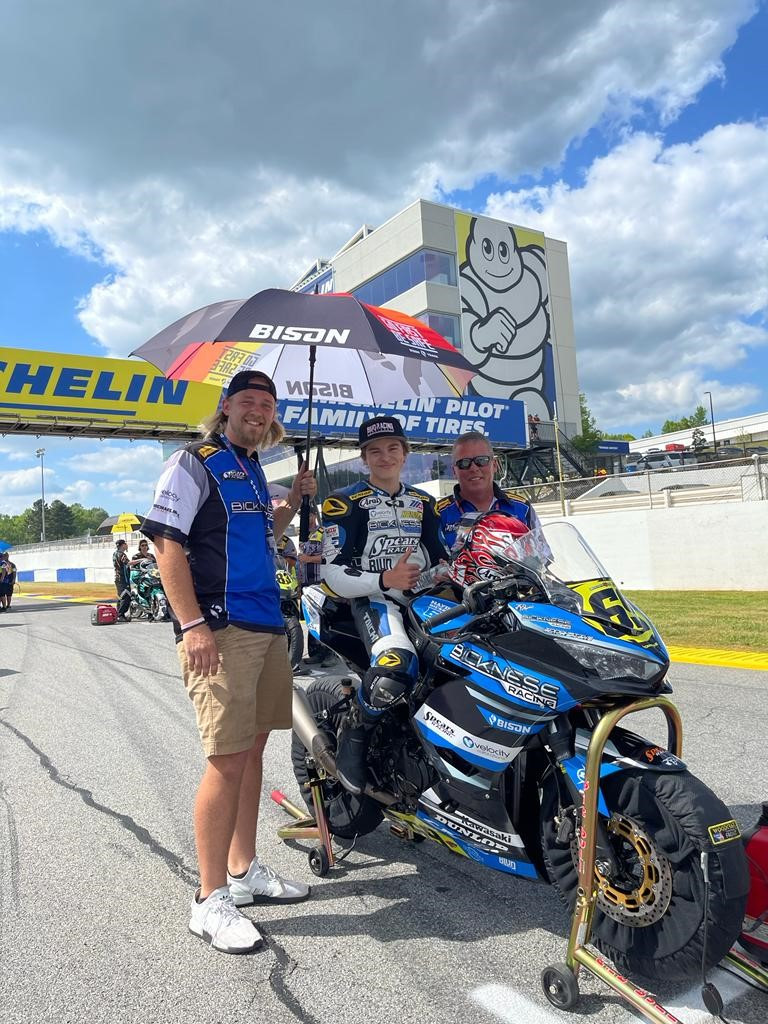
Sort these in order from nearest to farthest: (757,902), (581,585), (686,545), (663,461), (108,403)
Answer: (757,902) → (581,585) → (686,545) → (108,403) → (663,461)

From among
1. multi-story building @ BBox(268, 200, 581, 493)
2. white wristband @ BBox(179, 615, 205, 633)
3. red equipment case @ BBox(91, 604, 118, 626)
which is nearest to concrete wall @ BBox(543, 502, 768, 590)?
red equipment case @ BBox(91, 604, 118, 626)

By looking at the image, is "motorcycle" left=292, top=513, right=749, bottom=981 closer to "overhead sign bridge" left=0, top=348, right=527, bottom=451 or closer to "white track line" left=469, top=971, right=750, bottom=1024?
"white track line" left=469, top=971, right=750, bottom=1024

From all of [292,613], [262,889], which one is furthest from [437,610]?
[292,613]

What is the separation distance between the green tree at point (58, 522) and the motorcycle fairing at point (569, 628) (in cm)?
13582

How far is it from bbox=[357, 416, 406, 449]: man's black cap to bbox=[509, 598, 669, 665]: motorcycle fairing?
1316 mm

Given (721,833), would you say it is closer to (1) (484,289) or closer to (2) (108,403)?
(2) (108,403)

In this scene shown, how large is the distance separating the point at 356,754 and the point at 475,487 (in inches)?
73.2

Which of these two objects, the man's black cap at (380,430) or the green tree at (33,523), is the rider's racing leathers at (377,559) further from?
the green tree at (33,523)

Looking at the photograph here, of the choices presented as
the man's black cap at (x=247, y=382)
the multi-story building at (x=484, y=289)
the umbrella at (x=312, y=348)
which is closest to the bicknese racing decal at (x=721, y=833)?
the man's black cap at (x=247, y=382)

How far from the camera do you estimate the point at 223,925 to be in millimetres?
2650

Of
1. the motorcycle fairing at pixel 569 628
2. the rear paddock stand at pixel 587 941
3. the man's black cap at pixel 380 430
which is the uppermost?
the man's black cap at pixel 380 430

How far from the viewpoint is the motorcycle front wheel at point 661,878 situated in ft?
6.63

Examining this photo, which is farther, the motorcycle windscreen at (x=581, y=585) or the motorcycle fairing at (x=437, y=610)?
the motorcycle fairing at (x=437, y=610)

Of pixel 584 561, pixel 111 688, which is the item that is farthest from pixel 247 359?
pixel 111 688
